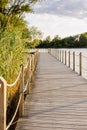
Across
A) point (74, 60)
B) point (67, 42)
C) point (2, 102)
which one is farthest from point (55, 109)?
point (67, 42)

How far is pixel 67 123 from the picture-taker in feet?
24.1

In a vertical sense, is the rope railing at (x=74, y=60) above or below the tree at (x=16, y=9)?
below

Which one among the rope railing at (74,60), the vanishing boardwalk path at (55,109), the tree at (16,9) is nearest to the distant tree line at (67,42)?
the tree at (16,9)

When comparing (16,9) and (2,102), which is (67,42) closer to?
(16,9)

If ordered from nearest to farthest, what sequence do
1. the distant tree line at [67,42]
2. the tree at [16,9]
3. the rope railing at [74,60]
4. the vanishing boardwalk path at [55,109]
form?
the vanishing boardwalk path at [55,109], the rope railing at [74,60], the tree at [16,9], the distant tree line at [67,42]

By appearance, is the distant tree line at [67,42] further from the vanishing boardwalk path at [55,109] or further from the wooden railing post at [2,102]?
the wooden railing post at [2,102]

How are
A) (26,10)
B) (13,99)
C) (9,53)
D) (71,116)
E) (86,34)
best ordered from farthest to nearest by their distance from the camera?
1. (86,34)
2. (26,10)
3. (9,53)
4. (13,99)
5. (71,116)

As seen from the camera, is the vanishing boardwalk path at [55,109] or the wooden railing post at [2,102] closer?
the wooden railing post at [2,102]

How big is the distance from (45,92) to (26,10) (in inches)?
1254

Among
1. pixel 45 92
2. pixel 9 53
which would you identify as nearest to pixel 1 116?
pixel 9 53

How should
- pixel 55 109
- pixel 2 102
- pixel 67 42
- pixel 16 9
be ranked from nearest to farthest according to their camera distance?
1. pixel 2 102
2. pixel 55 109
3. pixel 16 9
4. pixel 67 42

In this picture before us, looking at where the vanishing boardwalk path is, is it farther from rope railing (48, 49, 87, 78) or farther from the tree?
the tree

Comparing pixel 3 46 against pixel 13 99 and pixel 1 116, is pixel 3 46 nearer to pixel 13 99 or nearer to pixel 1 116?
pixel 13 99

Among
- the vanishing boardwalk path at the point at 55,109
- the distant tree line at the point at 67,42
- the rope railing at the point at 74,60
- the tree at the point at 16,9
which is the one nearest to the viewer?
the vanishing boardwalk path at the point at 55,109
